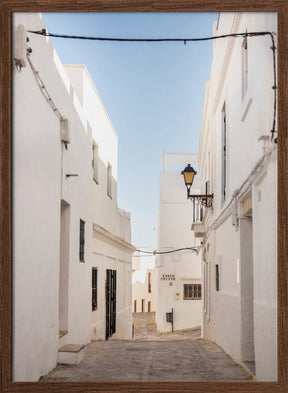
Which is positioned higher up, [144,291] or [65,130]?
[65,130]

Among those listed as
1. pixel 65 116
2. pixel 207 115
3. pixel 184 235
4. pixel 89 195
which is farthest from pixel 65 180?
pixel 184 235

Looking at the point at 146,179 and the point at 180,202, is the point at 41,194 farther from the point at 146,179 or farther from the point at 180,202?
the point at 180,202

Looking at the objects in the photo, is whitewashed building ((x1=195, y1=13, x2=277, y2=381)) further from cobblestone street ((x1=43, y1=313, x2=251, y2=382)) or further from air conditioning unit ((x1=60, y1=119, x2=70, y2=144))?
air conditioning unit ((x1=60, y1=119, x2=70, y2=144))

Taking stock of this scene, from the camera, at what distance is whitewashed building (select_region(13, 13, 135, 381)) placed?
13.0 ft

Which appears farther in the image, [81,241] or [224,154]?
[224,154]

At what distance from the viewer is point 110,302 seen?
10.4 meters

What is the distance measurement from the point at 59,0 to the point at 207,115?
5.88 m

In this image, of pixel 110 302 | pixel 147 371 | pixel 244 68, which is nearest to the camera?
pixel 147 371

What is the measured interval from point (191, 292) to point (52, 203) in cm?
1353

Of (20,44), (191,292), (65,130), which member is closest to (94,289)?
(65,130)

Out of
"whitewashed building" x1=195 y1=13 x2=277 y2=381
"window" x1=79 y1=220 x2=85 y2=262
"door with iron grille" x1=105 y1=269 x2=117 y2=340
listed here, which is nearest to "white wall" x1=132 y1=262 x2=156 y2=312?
"door with iron grille" x1=105 y1=269 x2=117 y2=340

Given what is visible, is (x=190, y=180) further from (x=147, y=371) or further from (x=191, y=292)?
(x=191, y=292)

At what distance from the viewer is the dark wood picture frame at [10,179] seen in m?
3.54

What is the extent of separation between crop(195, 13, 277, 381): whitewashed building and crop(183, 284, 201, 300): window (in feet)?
29.5
